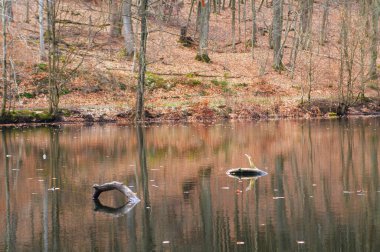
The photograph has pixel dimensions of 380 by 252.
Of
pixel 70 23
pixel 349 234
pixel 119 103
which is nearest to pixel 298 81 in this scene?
pixel 119 103

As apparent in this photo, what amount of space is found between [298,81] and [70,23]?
1577 cm

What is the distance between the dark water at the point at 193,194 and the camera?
9.36 metres

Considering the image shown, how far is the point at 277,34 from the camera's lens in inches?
1598

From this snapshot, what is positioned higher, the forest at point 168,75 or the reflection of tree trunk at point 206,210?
the forest at point 168,75

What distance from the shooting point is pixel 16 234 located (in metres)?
9.83

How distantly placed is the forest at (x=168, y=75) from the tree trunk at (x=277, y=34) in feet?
0.24

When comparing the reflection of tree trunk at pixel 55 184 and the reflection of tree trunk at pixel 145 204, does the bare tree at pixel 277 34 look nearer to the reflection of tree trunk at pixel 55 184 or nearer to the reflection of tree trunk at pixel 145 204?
the reflection of tree trunk at pixel 55 184

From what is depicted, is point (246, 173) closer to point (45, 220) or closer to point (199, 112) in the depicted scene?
point (45, 220)

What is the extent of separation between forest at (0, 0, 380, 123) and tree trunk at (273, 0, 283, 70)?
74mm

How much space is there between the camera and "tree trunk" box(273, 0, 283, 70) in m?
40.4

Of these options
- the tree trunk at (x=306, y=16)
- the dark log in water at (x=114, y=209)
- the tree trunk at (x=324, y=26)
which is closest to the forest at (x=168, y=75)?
the tree trunk at (x=306, y=16)

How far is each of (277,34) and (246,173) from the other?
2666 cm

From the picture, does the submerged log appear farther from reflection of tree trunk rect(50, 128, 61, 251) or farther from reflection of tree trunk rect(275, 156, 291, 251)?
reflection of tree trunk rect(275, 156, 291, 251)

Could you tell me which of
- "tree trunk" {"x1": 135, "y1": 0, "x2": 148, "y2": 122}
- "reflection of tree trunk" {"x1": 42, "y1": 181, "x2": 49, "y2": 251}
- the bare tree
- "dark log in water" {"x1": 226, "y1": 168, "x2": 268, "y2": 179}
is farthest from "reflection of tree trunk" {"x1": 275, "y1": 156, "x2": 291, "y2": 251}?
the bare tree
